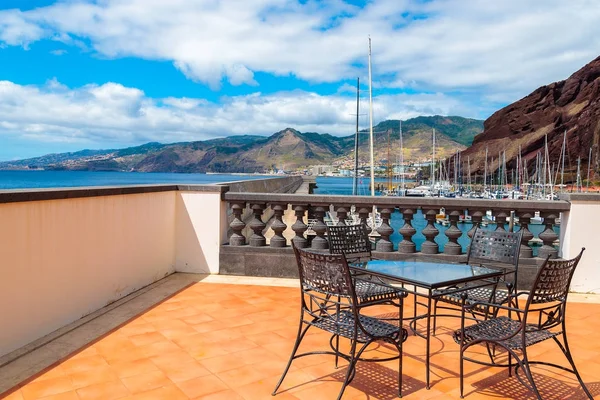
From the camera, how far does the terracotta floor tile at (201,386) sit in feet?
9.01

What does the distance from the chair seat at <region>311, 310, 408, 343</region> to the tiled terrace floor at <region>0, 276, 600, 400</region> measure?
0.42 metres

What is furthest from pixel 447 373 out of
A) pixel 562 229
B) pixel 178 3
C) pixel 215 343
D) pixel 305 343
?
pixel 178 3

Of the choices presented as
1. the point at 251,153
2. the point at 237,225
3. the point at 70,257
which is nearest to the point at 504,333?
the point at 70,257

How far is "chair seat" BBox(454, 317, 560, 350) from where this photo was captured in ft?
8.54

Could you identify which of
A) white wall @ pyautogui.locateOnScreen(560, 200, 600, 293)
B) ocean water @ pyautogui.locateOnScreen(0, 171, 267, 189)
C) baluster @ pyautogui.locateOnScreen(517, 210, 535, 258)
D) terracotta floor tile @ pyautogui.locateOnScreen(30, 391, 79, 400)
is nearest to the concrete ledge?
white wall @ pyautogui.locateOnScreen(560, 200, 600, 293)

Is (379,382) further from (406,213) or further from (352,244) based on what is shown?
(406,213)

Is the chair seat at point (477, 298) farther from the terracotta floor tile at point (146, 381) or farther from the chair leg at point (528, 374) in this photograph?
the terracotta floor tile at point (146, 381)

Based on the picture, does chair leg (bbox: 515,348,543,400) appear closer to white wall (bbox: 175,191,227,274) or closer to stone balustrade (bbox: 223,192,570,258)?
stone balustrade (bbox: 223,192,570,258)

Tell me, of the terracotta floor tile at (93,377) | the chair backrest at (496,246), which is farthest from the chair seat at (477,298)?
the terracotta floor tile at (93,377)

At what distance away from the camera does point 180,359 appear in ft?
10.7

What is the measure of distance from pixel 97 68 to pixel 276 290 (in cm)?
10054

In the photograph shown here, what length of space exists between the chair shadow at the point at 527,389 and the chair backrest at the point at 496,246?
936mm

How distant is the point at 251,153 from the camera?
15488 cm

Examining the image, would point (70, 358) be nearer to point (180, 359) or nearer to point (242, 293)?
point (180, 359)
